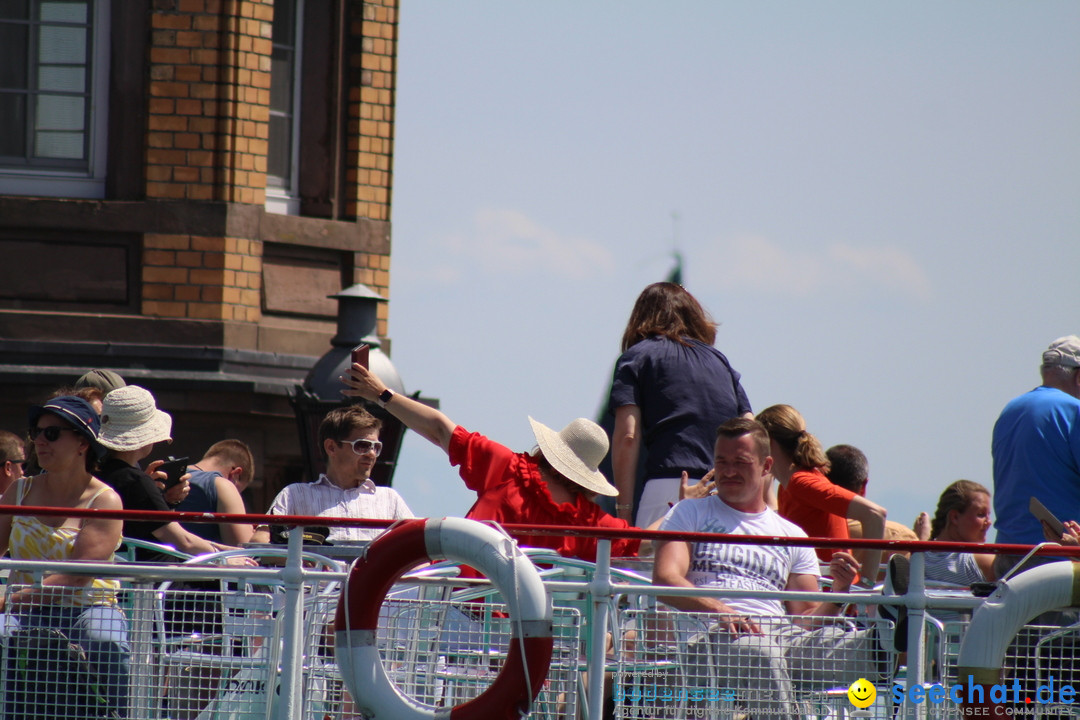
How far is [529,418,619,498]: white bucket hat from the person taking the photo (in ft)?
20.2

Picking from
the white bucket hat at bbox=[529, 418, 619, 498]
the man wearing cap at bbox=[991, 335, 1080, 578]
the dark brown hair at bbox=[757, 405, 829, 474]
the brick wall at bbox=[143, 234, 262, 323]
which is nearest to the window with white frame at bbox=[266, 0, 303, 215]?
the brick wall at bbox=[143, 234, 262, 323]

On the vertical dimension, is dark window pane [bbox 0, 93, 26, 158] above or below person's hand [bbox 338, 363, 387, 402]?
above

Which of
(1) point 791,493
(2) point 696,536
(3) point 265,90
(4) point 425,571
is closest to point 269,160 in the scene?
(3) point 265,90

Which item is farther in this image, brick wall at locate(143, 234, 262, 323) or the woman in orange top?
brick wall at locate(143, 234, 262, 323)

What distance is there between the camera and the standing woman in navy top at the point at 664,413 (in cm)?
690

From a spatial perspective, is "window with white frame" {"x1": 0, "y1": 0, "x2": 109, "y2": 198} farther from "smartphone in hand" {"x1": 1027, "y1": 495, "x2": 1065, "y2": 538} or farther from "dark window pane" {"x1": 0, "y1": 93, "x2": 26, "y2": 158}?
"smartphone in hand" {"x1": 1027, "y1": 495, "x2": 1065, "y2": 538}

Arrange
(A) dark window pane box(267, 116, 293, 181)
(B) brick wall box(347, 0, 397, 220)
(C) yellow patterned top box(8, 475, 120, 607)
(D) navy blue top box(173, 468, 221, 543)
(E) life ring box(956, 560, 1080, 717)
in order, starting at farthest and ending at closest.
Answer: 1. (B) brick wall box(347, 0, 397, 220)
2. (A) dark window pane box(267, 116, 293, 181)
3. (D) navy blue top box(173, 468, 221, 543)
4. (C) yellow patterned top box(8, 475, 120, 607)
5. (E) life ring box(956, 560, 1080, 717)

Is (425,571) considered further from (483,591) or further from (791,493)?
(791,493)

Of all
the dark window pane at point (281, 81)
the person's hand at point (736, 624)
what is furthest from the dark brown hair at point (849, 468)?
the dark window pane at point (281, 81)

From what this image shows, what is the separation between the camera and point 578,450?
246 inches

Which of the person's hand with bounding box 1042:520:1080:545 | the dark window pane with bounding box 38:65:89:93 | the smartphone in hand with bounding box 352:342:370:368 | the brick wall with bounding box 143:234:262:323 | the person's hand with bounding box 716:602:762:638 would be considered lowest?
the person's hand with bounding box 716:602:762:638

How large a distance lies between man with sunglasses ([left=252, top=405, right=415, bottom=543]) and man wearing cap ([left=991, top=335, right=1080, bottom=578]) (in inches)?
118

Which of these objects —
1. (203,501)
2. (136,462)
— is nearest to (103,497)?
(136,462)

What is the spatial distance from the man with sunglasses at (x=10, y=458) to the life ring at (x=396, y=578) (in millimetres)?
3341
